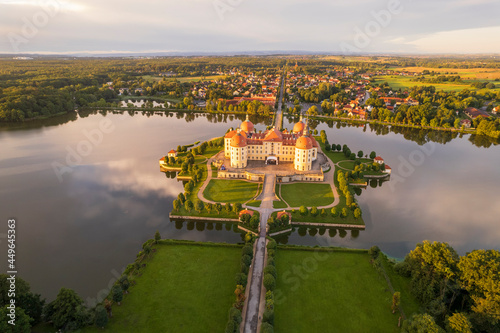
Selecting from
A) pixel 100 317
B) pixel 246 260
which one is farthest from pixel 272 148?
pixel 100 317

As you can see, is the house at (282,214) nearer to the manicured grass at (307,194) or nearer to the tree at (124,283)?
the manicured grass at (307,194)

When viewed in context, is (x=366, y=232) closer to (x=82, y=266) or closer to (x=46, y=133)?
(x=82, y=266)

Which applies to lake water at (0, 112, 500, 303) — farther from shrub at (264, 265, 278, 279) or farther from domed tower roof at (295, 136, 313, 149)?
domed tower roof at (295, 136, 313, 149)

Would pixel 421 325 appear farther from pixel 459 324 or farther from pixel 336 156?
pixel 336 156

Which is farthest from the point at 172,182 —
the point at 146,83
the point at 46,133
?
the point at 146,83

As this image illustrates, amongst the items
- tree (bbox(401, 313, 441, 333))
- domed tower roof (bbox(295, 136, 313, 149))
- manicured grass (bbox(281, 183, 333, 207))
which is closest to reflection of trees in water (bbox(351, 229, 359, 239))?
manicured grass (bbox(281, 183, 333, 207))

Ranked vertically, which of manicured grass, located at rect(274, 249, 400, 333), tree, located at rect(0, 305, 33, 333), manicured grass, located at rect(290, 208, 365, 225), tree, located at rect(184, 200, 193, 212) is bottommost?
manicured grass, located at rect(274, 249, 400, 333)
